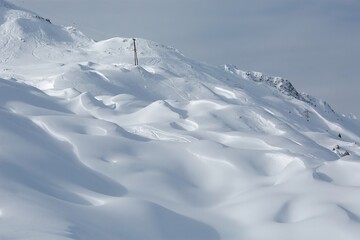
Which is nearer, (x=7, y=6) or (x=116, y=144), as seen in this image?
(x=116, y=144)

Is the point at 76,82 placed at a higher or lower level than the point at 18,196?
higher

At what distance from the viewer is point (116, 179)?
33.3 feet

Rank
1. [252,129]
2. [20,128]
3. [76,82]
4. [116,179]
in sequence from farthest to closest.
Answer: [76,82], [252,129], [20,128], [116,179]

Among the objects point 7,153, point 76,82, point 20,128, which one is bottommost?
point 7,153

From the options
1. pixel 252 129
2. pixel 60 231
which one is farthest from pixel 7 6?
pixel 60 231

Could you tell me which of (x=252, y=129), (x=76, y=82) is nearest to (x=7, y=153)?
(x=252, y=129)

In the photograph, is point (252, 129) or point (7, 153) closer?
point (7, 153)

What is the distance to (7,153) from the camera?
9414mm

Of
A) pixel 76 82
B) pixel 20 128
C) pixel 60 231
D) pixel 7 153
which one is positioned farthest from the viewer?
pixel 76 82

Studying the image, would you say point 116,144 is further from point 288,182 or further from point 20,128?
Result: point 288,182

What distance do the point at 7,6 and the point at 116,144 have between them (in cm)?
5332

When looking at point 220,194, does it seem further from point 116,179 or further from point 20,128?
point 20,128

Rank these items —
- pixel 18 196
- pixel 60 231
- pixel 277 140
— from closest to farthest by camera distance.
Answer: pixel 60 231
pixel 18 196
pixel 277 140

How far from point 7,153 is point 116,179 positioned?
5.93ft
